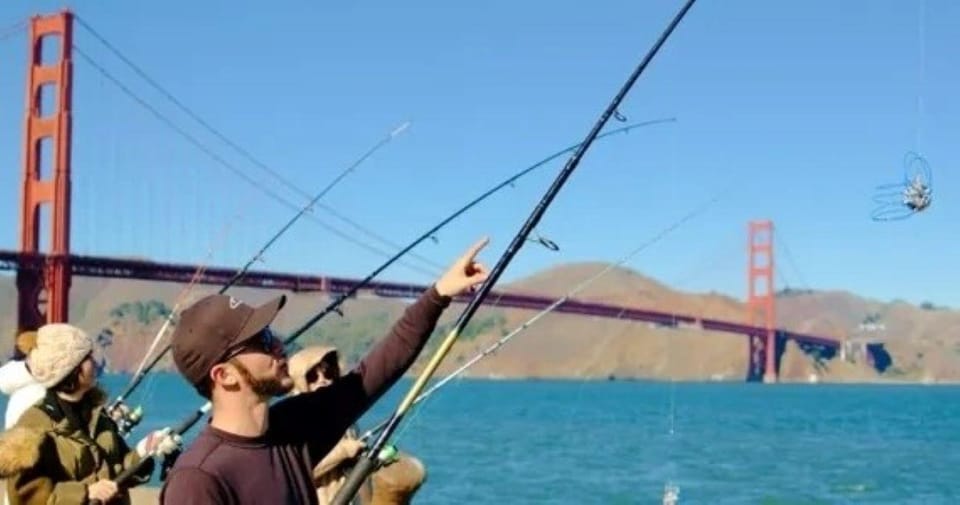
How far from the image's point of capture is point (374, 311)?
16350 centimetres

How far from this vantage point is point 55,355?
358cm

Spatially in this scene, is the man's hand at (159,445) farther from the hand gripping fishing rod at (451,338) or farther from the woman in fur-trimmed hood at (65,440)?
the hand gripping fishing rod at (451,338)

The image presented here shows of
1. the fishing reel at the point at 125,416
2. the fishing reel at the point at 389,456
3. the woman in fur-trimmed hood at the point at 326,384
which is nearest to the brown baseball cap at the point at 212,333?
the woman in fur-trimmed hood at the point at 326,384

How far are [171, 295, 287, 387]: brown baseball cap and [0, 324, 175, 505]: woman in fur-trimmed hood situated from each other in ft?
3.50

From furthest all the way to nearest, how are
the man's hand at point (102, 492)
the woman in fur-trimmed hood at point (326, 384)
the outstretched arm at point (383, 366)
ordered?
1. the woman in fur-trimmed hood at point (326, 384)
2. the man's hand at point (102, 492)
3. the outstretched arm at point (383, 366)

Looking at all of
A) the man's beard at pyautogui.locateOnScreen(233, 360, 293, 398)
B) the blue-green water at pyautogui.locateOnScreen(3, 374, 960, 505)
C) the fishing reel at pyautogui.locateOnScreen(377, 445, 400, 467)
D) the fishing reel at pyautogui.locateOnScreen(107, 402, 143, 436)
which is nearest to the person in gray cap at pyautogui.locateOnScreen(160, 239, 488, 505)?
the man's beard at pyautogui.locateOnScreen(233, 360, 293, 398)

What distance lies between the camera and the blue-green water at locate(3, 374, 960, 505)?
2458cm

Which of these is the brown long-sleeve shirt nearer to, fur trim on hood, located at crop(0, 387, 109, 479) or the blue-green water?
fur trim on hood, located at crop(0, 387, 109, 479)

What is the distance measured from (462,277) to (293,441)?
0.42 m

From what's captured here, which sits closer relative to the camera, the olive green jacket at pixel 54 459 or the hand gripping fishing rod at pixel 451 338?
the hand gripping fishing rod at pixel 451 338

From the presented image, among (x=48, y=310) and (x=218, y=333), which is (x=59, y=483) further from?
(x=48, y=310)

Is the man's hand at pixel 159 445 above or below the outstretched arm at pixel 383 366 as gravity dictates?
below

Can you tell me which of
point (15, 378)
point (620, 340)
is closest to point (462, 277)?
point (15, 378)

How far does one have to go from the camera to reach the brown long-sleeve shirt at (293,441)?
2.21m
